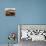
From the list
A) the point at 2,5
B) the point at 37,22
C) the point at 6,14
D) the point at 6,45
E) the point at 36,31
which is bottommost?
the point at 6,45

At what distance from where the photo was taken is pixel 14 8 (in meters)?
3.05

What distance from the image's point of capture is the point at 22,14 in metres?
3.05

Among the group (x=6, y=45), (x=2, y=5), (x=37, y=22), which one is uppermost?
(x=2, y=5)

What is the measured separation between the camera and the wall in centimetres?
303

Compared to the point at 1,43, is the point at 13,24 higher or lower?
higher

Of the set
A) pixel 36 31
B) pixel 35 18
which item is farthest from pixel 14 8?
pixel 36 31

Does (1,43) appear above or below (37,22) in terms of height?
below

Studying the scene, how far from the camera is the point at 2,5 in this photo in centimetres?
305

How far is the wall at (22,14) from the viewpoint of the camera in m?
3.03

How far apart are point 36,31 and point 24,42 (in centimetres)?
39

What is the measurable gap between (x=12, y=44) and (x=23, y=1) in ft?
3.63

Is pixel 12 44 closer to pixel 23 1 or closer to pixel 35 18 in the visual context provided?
pixel 35 18

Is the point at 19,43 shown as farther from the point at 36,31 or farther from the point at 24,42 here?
the point at 36,31

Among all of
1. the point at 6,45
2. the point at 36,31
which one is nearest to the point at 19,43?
the point at 6,45
